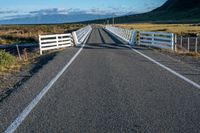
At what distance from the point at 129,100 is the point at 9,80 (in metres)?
5.47

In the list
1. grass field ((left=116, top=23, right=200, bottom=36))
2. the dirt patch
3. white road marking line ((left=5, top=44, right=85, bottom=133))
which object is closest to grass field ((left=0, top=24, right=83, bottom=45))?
grass field ((left=116, top=23, right=200, bottom=36))

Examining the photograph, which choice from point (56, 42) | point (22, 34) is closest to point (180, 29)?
point (22, 34)

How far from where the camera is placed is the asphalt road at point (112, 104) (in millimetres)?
7588

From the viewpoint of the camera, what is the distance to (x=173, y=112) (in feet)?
28.1

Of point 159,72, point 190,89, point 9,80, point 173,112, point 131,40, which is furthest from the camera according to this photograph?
point 131,40

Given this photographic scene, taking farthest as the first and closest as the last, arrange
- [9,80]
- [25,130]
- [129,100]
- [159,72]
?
[159,72] → [9,80] → [129,100] → [25,130]

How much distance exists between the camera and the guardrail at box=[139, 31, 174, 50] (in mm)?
27042

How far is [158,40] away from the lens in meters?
30.8

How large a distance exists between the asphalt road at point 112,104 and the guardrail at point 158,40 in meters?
12.2

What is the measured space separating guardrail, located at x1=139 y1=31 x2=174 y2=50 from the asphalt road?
481 inches

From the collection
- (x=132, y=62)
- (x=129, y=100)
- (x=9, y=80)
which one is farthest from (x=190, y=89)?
(x=132, y=62)

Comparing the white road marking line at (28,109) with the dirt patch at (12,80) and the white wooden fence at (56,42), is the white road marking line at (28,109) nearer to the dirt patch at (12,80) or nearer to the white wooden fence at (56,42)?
the dirt patch at (12,80)

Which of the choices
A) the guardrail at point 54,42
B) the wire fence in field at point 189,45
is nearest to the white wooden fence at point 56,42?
the guardrail at point 54,42

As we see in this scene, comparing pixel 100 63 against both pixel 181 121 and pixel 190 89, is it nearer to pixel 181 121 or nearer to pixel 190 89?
pixel 190 89
